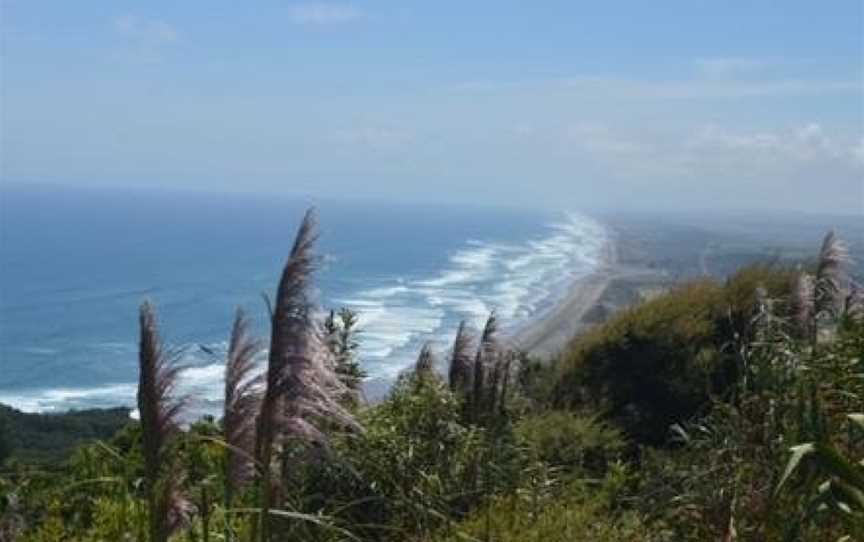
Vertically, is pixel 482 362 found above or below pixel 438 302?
above

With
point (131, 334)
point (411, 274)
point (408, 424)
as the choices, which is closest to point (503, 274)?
point (411, 274)

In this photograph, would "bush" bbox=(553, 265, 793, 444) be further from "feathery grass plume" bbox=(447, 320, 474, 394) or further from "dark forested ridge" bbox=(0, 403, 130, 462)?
"dark forested ridge" bbox=(0, 403, 130, 462)

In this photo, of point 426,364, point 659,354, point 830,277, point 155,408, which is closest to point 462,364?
point 426,364

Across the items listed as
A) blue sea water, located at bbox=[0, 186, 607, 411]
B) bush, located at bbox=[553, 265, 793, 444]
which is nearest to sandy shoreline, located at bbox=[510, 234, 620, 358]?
blue sea water, located at bbox=[0, 186, 607, 411]

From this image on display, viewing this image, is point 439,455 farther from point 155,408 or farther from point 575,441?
point 155,408

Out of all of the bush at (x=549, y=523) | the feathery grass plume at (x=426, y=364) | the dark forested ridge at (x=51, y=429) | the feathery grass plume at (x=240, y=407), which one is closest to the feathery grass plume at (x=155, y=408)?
the feathery grass plume at (x=240, y=407)

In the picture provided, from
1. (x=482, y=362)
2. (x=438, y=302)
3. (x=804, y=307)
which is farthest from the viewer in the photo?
(x=438, y=302)
